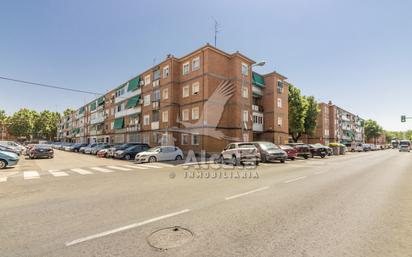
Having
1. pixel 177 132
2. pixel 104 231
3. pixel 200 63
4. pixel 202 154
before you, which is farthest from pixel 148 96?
pixel 104 231

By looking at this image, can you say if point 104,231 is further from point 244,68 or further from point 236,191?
point 244,68

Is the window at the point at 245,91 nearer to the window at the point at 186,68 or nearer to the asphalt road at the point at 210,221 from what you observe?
the window at the point at 186,68

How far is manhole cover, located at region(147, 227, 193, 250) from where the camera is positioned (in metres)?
3.43

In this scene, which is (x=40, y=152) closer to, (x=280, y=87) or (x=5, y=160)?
(x=5, y=160)

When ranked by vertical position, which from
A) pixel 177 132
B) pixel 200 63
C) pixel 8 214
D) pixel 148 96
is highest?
pixel 200 63

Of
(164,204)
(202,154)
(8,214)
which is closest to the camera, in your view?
(8,214)

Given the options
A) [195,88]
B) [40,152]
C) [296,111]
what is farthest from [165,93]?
[296,111]

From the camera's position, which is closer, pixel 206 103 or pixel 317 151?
pixel 206 103

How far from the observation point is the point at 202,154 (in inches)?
979

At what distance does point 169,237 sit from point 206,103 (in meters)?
22.5

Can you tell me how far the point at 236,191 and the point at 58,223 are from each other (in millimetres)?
4893

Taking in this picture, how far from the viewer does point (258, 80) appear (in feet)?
107

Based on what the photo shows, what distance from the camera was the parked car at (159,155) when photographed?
1862 centimetres

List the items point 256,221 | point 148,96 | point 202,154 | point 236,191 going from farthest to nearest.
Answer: point 148,96
point 202,154
point 236,191
point 256,221
